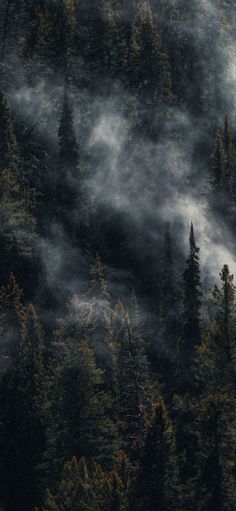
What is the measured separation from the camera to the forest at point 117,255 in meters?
36.7

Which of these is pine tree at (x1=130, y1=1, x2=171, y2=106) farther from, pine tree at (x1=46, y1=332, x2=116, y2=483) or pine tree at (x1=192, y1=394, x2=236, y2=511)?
pine tree at (x1=192, y1=394, x2=236, y2=511)

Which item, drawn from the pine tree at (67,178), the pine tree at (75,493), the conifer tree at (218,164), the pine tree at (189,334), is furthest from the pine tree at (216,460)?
the conifer tree at (218,164)

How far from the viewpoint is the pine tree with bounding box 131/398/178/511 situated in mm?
34000

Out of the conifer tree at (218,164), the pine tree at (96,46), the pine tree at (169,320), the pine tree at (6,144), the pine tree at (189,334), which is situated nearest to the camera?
the pine tree at (189,334)

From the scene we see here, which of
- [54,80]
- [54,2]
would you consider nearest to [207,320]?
[54,80]

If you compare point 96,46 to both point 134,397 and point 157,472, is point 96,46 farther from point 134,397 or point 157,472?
point 157,472

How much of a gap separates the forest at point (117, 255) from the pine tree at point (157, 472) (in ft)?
0.26

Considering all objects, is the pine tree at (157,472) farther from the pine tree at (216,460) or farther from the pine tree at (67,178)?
the pine tree at (67,178)

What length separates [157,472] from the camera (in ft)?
113

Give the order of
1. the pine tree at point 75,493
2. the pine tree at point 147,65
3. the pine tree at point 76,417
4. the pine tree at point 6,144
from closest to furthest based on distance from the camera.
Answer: the pine tree at point 75,493 → the pine tree at point 76,417 → the pine tree at point 6,144 → the pine tree at point 147,65

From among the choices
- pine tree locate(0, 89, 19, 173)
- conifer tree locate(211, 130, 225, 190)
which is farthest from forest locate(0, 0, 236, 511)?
conifer tree locate(211, 130, 225, 190)

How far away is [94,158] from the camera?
286ft

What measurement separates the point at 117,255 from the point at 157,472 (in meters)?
44.0

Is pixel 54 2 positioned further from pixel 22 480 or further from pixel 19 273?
pixel 22 480
